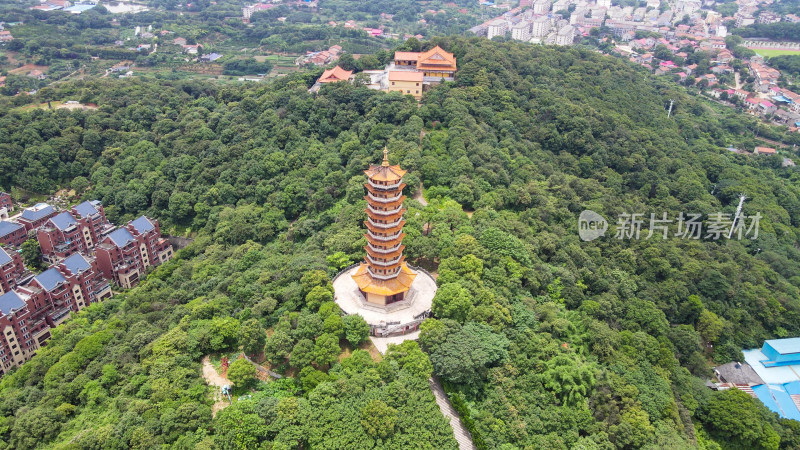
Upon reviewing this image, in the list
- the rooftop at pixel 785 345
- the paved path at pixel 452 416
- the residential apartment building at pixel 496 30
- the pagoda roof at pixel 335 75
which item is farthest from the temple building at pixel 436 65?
the residential apartment building at pixel 496 30

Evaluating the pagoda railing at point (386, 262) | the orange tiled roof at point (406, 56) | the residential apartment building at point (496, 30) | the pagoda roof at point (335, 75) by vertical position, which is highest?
the orange tiled roof at point (406, 56)

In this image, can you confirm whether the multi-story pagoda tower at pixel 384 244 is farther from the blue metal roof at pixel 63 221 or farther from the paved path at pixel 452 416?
the blue metal roof at pixel 63 221

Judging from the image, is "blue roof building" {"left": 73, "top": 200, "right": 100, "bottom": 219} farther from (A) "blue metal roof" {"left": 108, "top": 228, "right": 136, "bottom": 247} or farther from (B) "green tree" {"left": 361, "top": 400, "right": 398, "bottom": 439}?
(B) "green tree" {"left": 361, "top": 400, "right": 398, "bottom": 439}

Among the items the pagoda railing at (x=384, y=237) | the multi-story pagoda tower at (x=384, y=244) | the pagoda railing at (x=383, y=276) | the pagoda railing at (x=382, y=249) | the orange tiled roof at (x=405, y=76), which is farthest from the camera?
the orange tiled roof at (x=405, y=76)

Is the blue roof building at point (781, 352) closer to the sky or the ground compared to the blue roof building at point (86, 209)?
closer to the ground

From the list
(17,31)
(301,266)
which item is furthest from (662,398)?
(17,31)

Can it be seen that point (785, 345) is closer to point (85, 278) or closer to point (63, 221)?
point (85, 278)

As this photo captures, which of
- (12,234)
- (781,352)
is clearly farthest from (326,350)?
(12,234)
